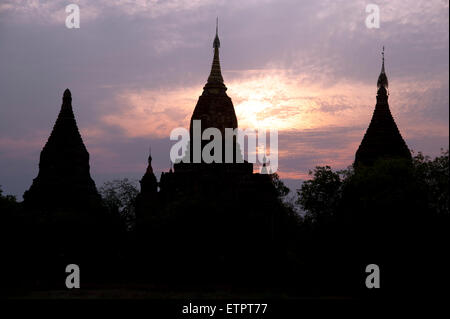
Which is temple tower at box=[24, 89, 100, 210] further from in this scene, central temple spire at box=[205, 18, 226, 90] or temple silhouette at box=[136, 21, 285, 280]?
central temple spire at box=[205, 18, 226, 90]

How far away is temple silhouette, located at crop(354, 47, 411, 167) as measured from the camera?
44847mm

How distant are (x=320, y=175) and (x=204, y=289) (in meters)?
12.3

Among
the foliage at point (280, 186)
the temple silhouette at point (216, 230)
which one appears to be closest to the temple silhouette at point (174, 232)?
the temple silhouette at point (216, 230)

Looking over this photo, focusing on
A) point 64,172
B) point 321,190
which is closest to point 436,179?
point 321,190

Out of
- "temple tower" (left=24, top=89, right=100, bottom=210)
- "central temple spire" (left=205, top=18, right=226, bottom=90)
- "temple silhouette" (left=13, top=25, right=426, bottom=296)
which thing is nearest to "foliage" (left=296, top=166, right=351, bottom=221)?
"temple silhouette" (left=13, top=25, right=426, bottom=296)

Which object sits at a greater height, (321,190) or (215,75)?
(215,75)

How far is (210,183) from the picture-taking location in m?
54.7

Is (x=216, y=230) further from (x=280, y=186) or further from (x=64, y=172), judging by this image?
(x=280, y=186)

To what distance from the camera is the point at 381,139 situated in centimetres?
4550

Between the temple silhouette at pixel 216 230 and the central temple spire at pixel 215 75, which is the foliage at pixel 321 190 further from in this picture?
the central temple spire at pixel 215 75

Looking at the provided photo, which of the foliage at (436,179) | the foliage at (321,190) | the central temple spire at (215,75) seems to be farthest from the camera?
the central temple spire at (215,75)

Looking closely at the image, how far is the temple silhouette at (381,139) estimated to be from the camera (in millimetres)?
44847
